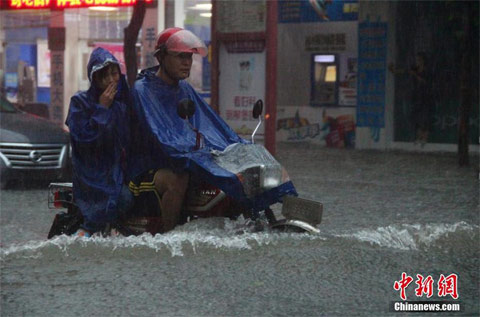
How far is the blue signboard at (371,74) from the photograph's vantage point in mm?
20938

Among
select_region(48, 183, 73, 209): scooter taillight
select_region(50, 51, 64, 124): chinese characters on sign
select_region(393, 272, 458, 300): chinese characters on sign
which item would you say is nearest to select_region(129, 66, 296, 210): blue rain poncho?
select_region(48, 183, 73, 209): scooter taillight

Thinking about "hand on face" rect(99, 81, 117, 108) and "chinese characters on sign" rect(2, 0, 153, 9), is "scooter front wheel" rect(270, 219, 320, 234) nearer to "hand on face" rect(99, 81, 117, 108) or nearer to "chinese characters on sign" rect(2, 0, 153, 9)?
"hand on face" rect(99, 81, 117, 108)

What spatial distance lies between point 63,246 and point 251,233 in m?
1.41

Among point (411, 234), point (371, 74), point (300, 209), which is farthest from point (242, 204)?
point (371, 74)

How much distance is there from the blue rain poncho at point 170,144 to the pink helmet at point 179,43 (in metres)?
0.25

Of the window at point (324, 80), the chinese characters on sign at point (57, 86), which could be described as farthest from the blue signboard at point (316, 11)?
the chinese characters on sign at point (57, 86)

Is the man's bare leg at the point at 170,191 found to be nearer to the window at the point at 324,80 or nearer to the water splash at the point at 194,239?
the water splash at the point at 194,239

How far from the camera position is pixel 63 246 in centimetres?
715

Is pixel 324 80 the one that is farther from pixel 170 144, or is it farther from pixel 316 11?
pixel 170 144

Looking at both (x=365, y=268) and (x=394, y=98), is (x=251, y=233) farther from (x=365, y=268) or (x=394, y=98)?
(x=394, y=98)

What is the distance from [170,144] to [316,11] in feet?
47.6

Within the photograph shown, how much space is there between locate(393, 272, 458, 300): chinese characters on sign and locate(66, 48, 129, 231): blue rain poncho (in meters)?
2.12

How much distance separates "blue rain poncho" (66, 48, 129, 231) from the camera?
22.1ft

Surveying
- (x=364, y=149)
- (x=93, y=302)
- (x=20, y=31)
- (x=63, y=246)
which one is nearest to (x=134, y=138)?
(x=63, y=246)
